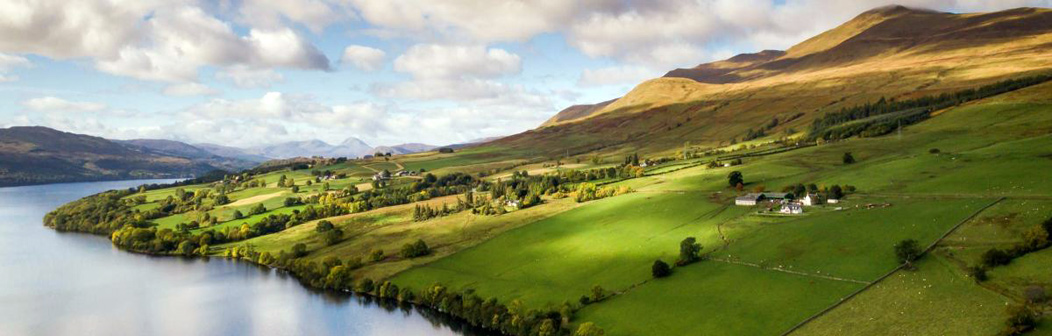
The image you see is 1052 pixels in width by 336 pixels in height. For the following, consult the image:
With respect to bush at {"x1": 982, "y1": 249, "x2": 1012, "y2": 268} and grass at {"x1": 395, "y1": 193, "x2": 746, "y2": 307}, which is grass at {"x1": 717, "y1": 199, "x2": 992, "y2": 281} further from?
bush at {"x1": 982, "y1": 249, "x2": 1012, "y2": 268}

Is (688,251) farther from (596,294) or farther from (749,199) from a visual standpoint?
(749,199)

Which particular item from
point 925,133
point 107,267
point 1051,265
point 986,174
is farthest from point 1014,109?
point 107,267

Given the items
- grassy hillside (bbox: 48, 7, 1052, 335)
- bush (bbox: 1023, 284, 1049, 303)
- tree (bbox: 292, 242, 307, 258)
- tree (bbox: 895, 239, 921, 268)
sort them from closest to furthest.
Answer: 1. bush (bbox: 1023, 284, 1049, 303)
2. grassy hillside (bbox: 48, 7, 1052, 335)
3. tree (bbox: 895, 239, 921, 268)
4. tree (bbox: 292, 242, 307, 258)

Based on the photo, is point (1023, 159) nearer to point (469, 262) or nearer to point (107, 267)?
point (469, 262)

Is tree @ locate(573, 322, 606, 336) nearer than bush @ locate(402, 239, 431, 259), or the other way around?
tree @ locate(573, 322, 606, 336)

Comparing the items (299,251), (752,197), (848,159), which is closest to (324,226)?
(299,251)

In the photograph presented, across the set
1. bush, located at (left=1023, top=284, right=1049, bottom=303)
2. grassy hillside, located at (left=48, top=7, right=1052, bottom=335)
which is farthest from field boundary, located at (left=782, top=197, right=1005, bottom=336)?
bush, located at (left=1023, top=284, right=1049, bottom=303)
